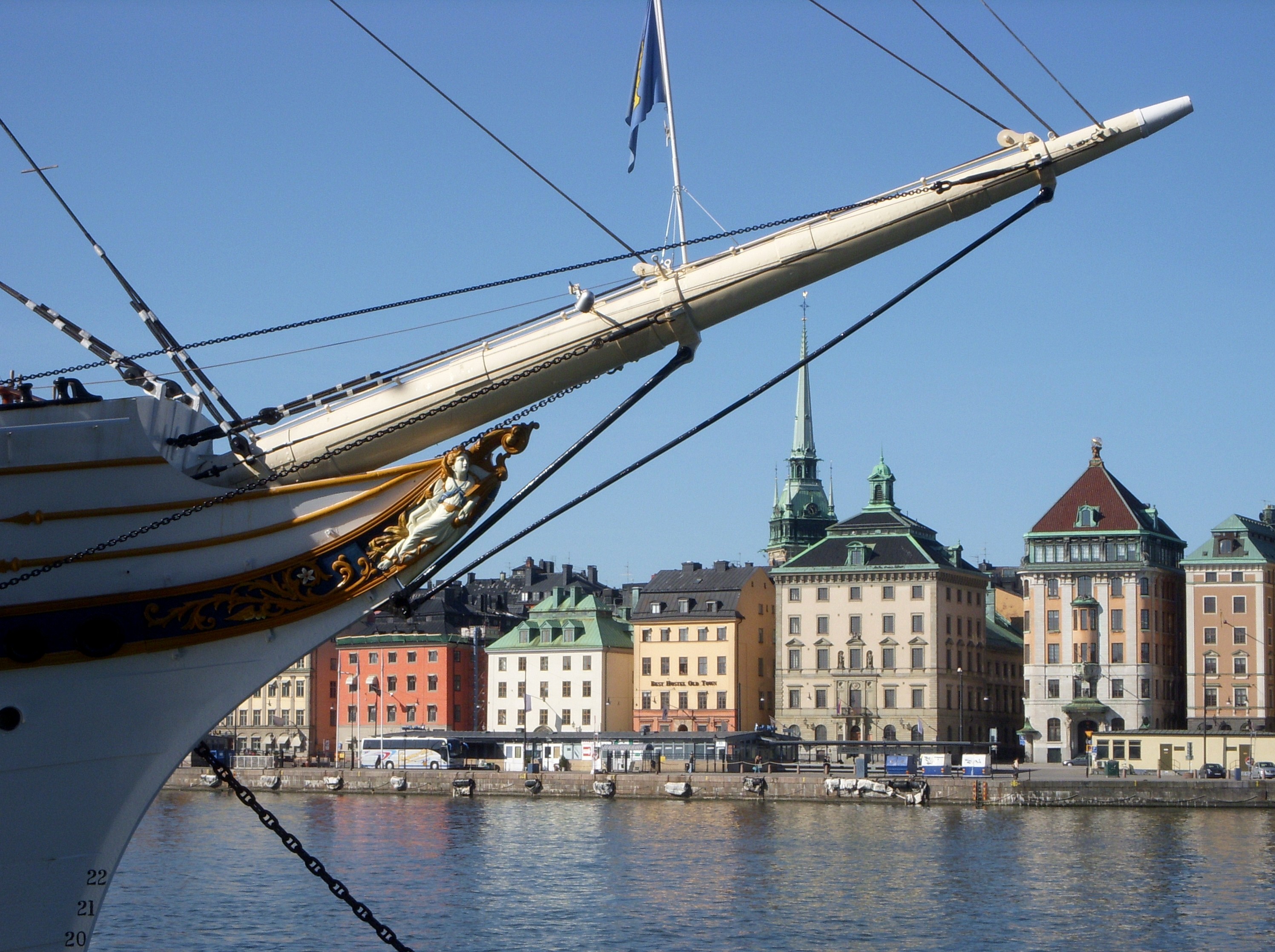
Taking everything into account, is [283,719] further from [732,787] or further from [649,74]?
[649,74]

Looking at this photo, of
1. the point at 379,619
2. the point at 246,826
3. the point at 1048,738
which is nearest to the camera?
the point at 246,826

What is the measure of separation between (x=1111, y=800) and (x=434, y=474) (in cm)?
6416

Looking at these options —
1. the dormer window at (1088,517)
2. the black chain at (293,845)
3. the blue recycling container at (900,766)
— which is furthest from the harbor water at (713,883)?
the dormer window at (1088,517)

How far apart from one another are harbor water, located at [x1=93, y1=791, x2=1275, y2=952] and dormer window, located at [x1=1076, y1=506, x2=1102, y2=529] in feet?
107

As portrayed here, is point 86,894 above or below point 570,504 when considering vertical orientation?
below

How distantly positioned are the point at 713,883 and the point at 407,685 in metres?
74.9

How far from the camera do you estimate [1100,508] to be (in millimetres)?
103812

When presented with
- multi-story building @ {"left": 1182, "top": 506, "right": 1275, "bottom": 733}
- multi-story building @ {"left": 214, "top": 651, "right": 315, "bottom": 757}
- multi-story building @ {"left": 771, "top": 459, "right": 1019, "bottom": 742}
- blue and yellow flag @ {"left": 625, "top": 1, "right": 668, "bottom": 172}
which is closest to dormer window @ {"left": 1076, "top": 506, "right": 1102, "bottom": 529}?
multi-story building @ {"left": 1182, "top": 506, "right": 1275, "bottom": 733}

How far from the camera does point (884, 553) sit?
354 ft

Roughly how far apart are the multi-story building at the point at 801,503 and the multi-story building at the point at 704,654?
2074 cm

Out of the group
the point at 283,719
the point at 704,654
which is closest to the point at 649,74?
the point at 704,654

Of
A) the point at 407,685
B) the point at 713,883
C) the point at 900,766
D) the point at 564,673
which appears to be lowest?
the point at 900,766

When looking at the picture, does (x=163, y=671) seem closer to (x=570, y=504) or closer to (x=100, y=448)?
(x=100, y=448)

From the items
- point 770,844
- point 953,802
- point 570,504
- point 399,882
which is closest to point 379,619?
point 953,802
